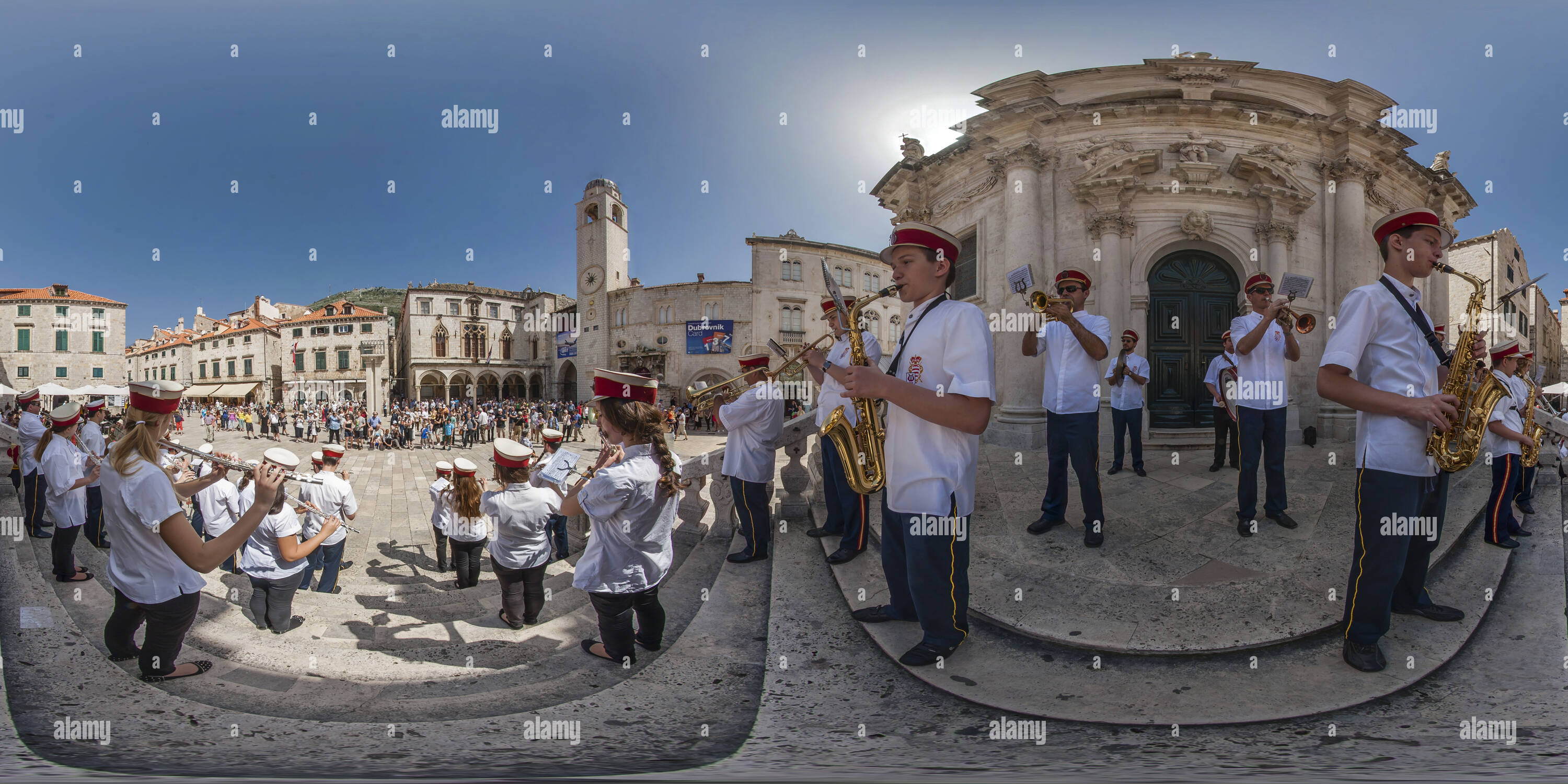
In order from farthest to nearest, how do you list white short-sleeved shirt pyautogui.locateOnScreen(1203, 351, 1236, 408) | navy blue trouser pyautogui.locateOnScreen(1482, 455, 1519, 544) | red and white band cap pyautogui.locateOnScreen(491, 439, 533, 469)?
white short-sleeved shirt pyautogui.locateOnScreen(1203, 351, 1236, 408)
red and white band cap pyautogui.locateOnScreen(491, 439, 533, 469)
navy blue trouser pyautogui.locateOnScreen(1482, 455, 1519, 544)

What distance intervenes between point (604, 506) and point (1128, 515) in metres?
4.03

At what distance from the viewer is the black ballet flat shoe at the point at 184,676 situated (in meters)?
2.63

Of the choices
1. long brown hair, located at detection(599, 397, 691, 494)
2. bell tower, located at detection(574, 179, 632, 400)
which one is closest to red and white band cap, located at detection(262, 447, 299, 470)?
long brown hair, located at detection(599, 397, 691, 494)

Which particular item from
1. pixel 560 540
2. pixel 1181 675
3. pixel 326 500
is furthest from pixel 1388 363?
pixel 326 500

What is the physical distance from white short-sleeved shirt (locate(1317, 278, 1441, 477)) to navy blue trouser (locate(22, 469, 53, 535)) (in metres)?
11.8

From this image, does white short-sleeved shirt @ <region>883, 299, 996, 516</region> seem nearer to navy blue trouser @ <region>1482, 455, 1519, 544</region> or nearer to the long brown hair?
the long brown hair

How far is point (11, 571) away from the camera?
12.7ft

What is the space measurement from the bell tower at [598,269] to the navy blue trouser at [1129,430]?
38415 mm

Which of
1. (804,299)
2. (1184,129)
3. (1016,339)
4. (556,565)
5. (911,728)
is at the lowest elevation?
(556,565)

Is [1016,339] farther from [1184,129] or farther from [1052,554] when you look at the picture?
[1052,554]

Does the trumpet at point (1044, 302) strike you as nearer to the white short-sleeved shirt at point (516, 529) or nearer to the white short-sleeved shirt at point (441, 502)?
the white short-sleeved shirt at point (516, 529)

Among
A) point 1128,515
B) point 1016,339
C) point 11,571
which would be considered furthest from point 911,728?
point 1016,339

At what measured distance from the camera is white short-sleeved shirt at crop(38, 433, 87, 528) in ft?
15.7

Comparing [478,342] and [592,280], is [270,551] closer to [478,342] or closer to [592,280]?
[592,280]
